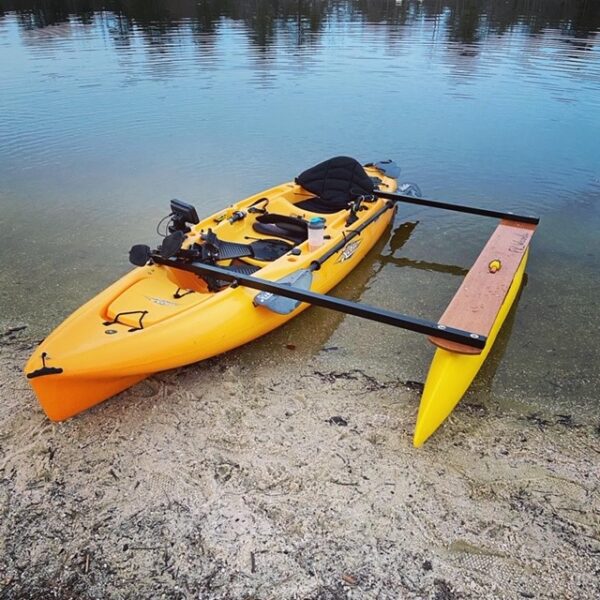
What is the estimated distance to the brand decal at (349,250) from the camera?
5426 millimetres

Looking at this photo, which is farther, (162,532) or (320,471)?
(320,471)

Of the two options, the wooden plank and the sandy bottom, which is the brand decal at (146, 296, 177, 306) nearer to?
the sandy bottom

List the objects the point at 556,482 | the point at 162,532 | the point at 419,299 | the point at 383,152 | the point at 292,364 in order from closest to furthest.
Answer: the point at 162,532
the point at 556,482
the point at 292,364
the point at 419,299
the point at 383,152

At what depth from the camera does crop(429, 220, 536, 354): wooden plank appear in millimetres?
3857

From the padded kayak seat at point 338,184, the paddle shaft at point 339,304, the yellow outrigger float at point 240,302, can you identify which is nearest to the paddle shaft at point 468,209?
the yellow outrigger float at point 240,302

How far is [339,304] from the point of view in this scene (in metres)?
3.94

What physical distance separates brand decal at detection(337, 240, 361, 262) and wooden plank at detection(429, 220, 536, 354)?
1.33 m

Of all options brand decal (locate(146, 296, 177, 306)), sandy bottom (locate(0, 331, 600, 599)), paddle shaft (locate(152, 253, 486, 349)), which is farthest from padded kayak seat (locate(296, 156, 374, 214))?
sandy bottom (locate(0, 331, 600, 599))

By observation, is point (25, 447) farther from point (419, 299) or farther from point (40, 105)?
point (40, 105)

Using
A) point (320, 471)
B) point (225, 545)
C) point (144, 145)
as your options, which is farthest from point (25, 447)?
point (144, 145)

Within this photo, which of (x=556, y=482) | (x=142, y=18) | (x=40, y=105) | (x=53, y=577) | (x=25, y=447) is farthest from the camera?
(x=142, y=18)

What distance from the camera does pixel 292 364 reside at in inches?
177

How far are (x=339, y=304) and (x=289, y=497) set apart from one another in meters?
1.46

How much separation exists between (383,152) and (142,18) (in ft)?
76.1
